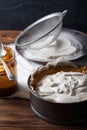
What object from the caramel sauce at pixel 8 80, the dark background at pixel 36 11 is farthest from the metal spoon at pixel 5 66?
the dark background at pixel 36 11

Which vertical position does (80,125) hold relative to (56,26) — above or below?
below

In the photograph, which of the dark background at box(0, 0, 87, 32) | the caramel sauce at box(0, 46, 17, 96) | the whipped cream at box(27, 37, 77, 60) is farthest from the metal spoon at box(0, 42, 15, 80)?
the dark background at box(0, 0, 87, 32)

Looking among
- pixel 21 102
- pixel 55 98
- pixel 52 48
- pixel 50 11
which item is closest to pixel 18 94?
pixel 21 102

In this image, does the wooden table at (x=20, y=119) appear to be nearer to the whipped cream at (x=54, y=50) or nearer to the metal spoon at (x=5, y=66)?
the metal spoon at (x=5, y=66)

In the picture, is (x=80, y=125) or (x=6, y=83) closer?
(x=80, y=125)

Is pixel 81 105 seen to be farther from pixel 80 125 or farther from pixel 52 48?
pixel 52 48

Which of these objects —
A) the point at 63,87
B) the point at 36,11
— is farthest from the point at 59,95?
the point at 36,11

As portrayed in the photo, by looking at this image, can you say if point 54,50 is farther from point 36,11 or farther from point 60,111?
point 36,11
